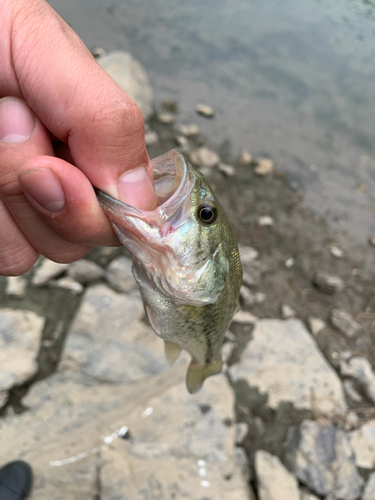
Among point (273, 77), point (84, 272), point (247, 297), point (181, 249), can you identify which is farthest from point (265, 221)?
point (273, 77)

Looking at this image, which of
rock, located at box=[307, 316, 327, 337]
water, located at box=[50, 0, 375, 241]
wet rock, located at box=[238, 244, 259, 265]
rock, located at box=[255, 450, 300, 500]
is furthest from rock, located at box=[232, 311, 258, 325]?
water, located at box=[50, 0, 375, 241]

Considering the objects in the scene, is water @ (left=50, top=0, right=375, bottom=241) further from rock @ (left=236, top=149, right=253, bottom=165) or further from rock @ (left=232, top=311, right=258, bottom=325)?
rock @ (left=232, top=311, right=258, bottom=325)

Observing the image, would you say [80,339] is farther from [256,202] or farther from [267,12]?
[267,12]

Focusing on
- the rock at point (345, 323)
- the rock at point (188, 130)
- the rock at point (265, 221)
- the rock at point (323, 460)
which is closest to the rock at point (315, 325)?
the rock at point (345, 323)

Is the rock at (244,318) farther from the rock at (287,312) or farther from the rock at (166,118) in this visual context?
the rock at (166,118)

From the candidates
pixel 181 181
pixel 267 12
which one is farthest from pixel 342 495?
pixel 267 12

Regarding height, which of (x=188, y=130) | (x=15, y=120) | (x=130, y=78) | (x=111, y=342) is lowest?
(x=111, y=342)

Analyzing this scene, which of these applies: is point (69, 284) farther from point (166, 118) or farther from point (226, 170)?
point (166, 118)

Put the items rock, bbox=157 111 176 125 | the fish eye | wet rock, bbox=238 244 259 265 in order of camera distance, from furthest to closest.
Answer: rock, bbox=157 111 176 125
wet rock, bbox=238 244 259 265
the fish eye
